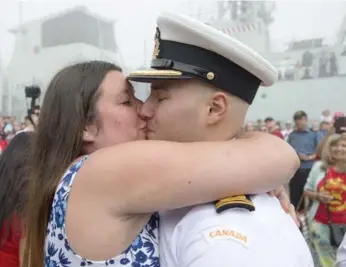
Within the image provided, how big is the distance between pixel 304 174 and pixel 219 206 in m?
5.72

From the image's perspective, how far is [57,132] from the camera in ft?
4.64

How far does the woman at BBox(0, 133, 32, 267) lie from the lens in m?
2.17

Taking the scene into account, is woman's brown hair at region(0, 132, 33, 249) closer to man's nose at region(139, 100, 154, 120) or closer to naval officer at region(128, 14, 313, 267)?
man's nose at region(139, 100, 154, 120)

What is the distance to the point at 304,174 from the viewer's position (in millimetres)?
6648

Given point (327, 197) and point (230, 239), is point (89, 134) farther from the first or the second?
point (327, 197)

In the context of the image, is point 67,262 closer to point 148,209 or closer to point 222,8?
point 148,209

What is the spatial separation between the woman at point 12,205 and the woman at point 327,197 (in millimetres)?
2814

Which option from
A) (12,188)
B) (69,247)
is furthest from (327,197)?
(69,247)

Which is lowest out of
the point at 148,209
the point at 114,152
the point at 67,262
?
the point at 67,262

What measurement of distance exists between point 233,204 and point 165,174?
16cm

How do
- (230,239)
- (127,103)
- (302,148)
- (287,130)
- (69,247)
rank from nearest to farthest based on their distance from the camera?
(230,239), (69,247), (127,103), (302,148), (287,130)

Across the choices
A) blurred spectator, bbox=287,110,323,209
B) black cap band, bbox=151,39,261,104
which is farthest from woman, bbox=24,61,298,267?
blurred spectator, bbox=287,110,323,209

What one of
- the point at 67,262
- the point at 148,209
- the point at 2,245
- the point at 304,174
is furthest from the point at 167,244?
the point at 304,174

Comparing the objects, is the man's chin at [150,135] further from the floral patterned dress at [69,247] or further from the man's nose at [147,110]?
the floral patterned dress at [69,247]
